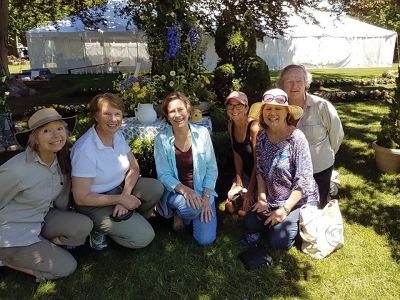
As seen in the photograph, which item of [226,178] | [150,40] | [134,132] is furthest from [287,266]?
[150,40]

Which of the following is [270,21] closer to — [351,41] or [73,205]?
[351,41]

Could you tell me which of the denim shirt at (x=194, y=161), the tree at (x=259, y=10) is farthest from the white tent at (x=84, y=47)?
the denim shirt at (x=194, y=161)

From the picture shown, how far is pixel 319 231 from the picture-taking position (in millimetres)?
3266

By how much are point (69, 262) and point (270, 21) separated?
44.1 ft

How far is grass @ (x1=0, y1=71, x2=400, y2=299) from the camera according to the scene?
2906 millimetres

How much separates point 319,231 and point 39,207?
241 cm

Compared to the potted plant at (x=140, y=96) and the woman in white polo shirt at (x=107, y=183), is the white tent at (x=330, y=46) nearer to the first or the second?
the potted plant at (x=140, y=96)

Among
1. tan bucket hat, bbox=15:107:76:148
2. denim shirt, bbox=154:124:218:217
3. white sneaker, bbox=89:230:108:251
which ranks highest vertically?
tan bucket hat, bbox=15:107:76:148

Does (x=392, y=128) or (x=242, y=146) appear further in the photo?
(x=392, y=128)

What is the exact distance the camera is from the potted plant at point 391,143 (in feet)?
16.2

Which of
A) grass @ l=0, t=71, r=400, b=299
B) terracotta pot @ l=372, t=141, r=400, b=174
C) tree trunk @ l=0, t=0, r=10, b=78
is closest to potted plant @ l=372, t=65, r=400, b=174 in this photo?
terracotta pot @ l=372, t=141, r=400, b=174

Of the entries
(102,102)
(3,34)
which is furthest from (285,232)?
(3,34)

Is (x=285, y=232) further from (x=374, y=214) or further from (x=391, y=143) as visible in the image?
(x=391, y=143)

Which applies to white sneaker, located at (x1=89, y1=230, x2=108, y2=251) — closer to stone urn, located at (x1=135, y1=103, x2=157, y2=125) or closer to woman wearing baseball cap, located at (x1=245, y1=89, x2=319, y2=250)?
woman wearing baseball cap, located at (x1=245, y1=89, x2=319, y2=250)
